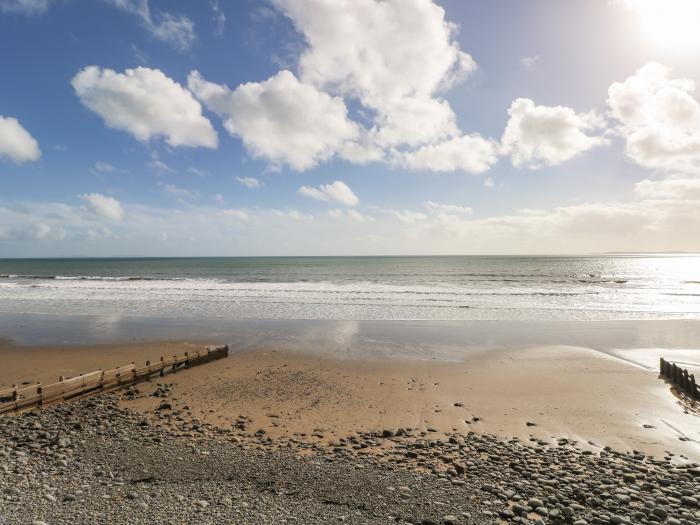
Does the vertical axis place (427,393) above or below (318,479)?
below

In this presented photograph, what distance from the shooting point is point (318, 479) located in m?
7.78

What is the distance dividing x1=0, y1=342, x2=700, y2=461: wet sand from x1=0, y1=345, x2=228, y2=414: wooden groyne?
2.15ft

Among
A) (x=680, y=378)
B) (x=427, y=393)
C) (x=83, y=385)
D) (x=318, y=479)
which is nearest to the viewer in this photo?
(x=318, y=479)

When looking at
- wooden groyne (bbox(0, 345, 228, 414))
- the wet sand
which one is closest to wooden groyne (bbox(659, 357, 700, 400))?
the wet sand

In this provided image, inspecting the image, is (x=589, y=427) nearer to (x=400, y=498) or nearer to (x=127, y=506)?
(x=400, y=498)

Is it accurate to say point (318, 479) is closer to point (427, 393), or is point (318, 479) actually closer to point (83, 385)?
point (427, 393)

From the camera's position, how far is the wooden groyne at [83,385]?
11.7 m

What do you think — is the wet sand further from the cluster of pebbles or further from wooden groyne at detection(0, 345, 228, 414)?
the cluster of pebbles

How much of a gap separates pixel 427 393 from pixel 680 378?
1021cm

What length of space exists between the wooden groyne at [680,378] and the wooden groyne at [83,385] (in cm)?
2070

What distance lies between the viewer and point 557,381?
15477 millimetres

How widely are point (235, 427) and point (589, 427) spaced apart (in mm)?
10851

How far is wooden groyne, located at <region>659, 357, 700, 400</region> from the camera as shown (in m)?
13.4

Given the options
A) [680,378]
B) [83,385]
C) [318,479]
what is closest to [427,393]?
[318,479]
